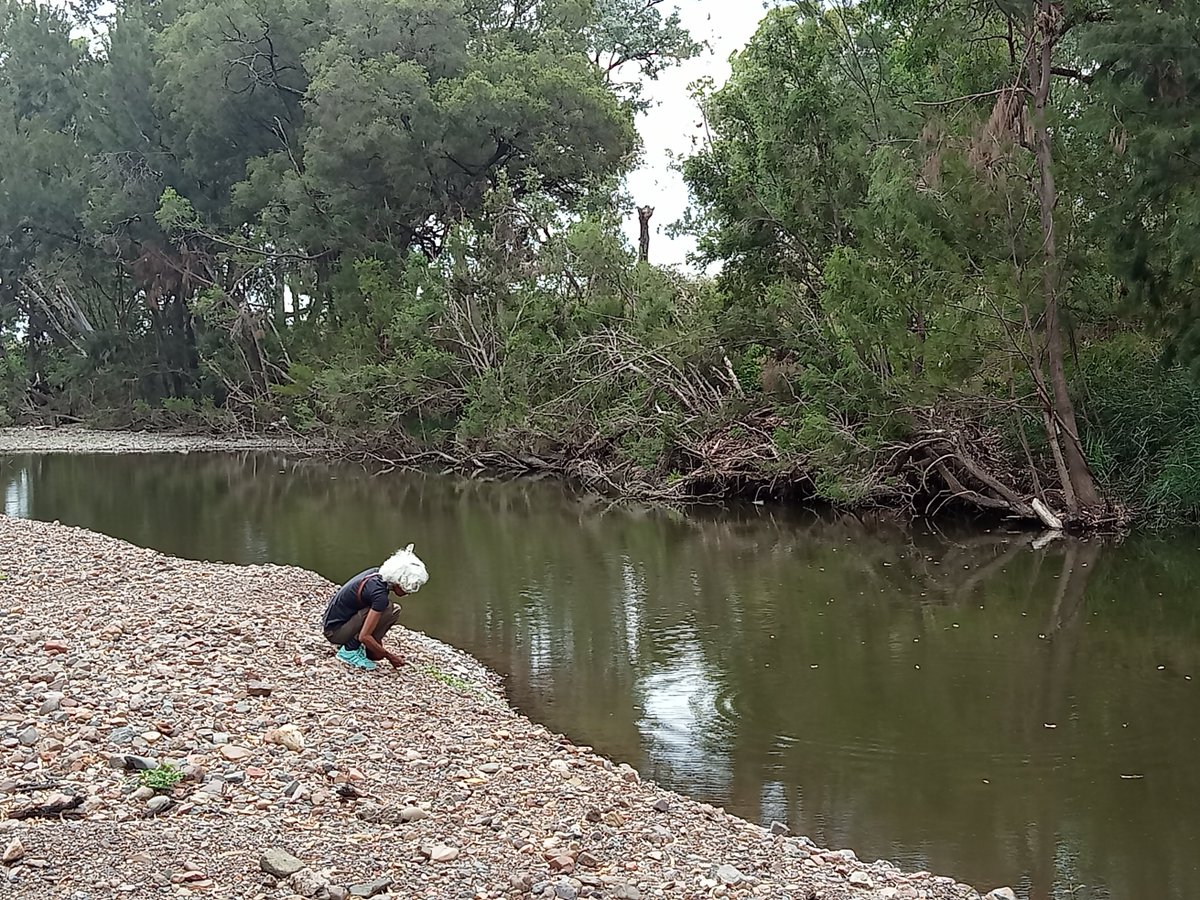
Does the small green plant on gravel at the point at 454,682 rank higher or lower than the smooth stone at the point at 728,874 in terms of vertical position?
lower

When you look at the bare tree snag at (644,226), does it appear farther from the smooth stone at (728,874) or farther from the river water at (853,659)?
the smooth stone at (728,874)

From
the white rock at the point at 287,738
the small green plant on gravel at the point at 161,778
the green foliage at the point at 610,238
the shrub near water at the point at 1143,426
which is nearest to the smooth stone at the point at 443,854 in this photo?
the small green plant on gravel at the point at 161,778

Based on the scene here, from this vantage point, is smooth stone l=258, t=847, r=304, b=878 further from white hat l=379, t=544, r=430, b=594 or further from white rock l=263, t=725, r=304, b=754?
white hat l=379, t=544, r=430, b=594

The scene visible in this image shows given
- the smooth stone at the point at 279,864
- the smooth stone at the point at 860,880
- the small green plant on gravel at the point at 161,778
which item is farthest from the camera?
the small green plant on gravel at the point at 161,778

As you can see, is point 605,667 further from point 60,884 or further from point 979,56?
point 979,56

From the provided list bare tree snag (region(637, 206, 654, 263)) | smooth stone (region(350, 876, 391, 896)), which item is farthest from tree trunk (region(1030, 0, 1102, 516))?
bare tree snag (region(637, 206, 654, 263))

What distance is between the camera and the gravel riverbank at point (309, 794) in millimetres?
4828

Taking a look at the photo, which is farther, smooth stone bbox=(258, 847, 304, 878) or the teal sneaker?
the teal sneaker

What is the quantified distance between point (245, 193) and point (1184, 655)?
32.9m

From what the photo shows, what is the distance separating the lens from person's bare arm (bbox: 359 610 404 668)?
8.94 metres

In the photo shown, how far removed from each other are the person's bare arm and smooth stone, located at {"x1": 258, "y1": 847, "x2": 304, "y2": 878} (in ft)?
13.2

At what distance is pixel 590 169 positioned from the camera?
35094mm

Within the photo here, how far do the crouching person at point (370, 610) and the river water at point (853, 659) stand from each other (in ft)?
4.21

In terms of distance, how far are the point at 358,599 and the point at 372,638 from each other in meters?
0.33
